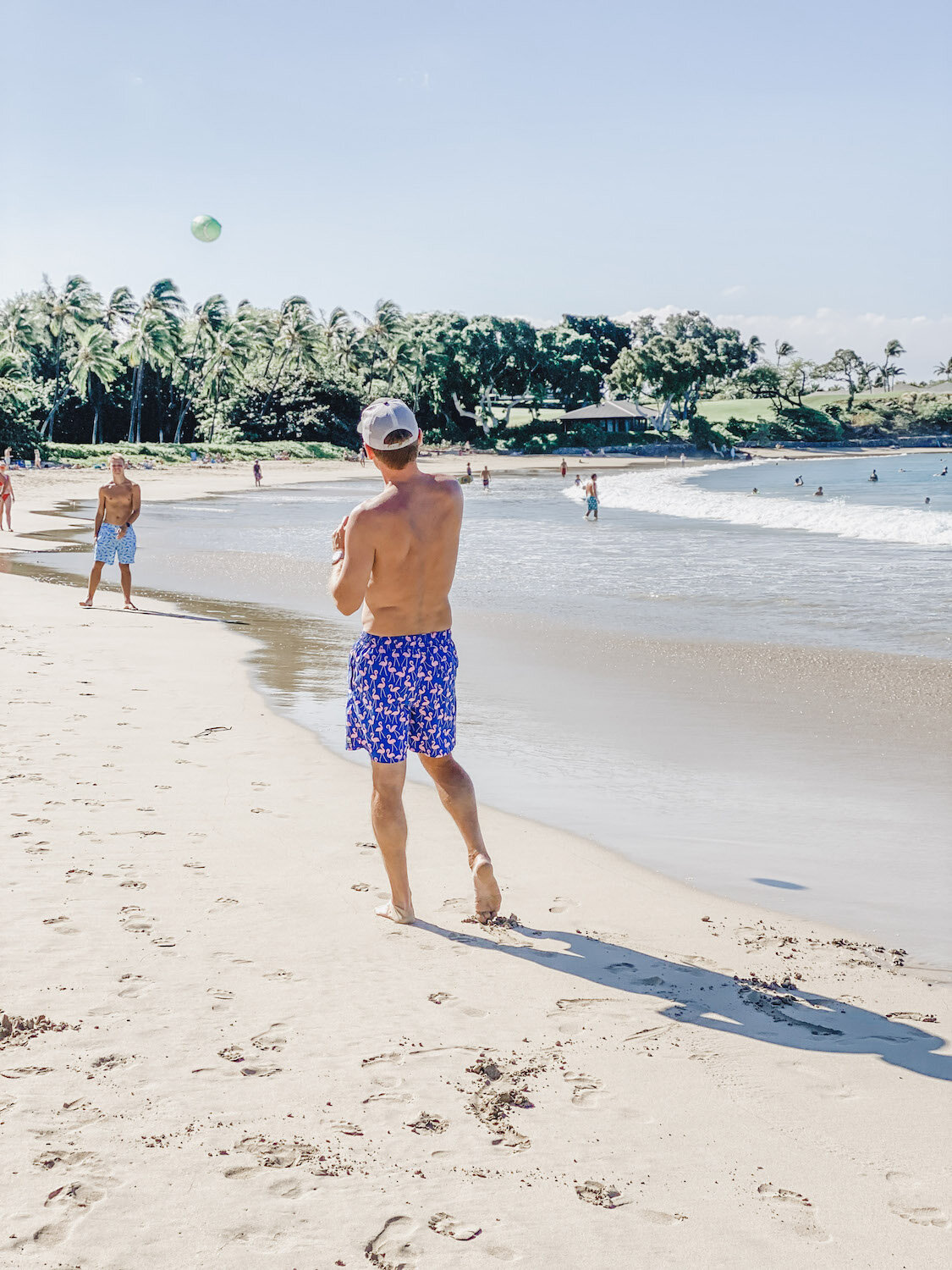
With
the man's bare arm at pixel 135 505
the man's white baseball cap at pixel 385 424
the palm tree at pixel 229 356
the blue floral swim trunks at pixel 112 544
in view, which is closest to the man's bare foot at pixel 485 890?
the man's white baseball cap at pixel 385 424

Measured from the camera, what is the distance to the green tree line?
6109 cm

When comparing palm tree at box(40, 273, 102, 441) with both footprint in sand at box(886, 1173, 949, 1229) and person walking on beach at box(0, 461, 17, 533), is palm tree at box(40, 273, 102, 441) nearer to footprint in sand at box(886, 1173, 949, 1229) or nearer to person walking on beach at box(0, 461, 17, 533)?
person walking on beach at box(0, 461, 17, 533)

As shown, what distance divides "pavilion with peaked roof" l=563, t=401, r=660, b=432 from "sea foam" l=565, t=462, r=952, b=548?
30427 mm

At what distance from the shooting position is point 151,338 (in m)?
60.9

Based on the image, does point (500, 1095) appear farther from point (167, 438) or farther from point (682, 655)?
point (167, 438)

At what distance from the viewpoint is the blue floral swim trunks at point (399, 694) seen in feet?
12.7

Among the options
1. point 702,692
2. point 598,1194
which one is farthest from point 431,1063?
point 702,692

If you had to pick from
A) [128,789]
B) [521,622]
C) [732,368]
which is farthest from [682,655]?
[732,368]

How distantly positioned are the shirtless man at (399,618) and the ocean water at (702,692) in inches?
57.1

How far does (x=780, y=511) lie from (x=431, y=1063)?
111 feet

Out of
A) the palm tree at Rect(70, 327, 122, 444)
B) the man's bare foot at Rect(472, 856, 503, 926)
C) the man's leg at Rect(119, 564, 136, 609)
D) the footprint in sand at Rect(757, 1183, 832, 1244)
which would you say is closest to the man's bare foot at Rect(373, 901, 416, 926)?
the man's bare foot at Rect(472, 856, 503, 926)

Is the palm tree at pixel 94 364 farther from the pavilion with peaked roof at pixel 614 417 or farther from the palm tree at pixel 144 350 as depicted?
the pavilion with peaked roof at pixel 614 417

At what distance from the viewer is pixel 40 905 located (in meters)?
3.93

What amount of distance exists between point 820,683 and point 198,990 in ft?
22.4
